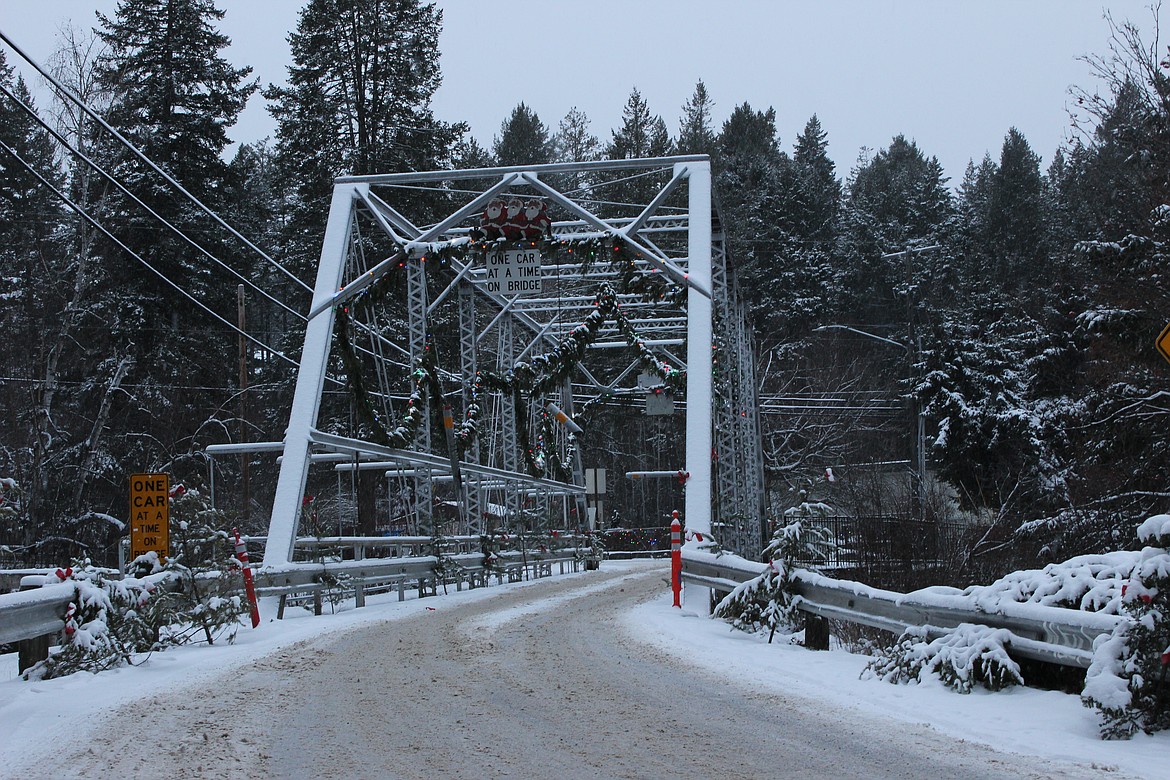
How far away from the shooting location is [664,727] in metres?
6.04

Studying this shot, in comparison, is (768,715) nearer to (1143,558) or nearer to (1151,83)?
(1143,558)

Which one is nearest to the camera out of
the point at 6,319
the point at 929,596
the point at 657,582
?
the point at 929,596

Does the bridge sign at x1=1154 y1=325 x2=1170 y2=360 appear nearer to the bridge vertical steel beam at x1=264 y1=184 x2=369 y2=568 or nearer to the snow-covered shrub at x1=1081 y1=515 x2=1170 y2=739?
the snow-covered shrub at x1=1081 y1=515 x2=1170 y2=739

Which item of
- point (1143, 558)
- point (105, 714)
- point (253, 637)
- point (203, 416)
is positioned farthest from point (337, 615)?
point (203, 416)

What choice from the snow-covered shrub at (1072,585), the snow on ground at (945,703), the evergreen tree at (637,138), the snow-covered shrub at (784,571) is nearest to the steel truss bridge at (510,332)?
the snow-covered shrub at (784,571)

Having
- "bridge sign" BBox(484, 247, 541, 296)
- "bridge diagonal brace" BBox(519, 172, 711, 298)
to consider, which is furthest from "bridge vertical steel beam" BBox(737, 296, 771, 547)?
"bridge sign" BBox(484, 247, 541, 296)

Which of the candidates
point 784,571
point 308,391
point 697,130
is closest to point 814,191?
point 697,130

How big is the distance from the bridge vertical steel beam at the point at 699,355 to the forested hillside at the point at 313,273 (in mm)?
5013

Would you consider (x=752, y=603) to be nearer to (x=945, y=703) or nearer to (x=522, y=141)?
(x=945, y=703)

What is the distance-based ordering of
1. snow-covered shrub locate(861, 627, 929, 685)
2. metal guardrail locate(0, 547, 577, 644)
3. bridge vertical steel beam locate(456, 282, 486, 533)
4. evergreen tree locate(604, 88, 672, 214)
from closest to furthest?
snow-covered shrub locate(861, 627, 929, 685) < metal guardrail locate(0, 547, 577, 644) < bridge vertical steel beam locate(456, 282, 486, 533) < evergreen tree locate(604, 88, 672, 214)

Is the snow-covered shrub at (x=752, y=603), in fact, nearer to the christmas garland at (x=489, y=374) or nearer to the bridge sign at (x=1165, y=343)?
the bridge sign at (x=1165, y=343)

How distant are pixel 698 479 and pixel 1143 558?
11.4m

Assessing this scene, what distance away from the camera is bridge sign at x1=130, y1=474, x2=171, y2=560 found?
1080cm

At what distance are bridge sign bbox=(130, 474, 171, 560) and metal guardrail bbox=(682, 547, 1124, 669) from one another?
5.85 metres
